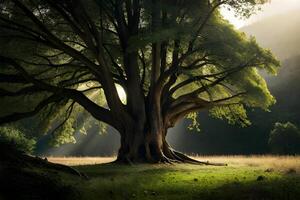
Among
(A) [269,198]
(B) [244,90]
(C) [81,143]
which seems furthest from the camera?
(C) [81,143]

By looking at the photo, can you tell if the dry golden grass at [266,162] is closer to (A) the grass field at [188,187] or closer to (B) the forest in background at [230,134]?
(A) the grass field at [188,187]

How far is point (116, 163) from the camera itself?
2284cm

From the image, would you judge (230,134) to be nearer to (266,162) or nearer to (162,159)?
(266,162)

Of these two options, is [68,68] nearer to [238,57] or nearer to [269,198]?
[238,57]

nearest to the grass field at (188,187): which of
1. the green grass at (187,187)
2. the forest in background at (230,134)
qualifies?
the green grass at (187,187)

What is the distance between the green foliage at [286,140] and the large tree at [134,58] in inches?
571

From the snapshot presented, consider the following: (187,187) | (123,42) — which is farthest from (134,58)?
(187,187)

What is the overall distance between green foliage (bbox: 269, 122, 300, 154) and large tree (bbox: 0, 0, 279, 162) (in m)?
14.5

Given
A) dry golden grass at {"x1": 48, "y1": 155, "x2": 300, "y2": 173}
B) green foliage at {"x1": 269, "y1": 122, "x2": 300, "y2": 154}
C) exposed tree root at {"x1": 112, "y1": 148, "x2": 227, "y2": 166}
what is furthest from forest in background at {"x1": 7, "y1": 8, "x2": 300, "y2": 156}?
exposed tree root at {"x1": 112, "y1": 148, "x2": 227, "y2": 166}

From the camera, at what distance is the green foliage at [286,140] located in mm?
39469

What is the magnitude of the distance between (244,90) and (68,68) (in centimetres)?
1027

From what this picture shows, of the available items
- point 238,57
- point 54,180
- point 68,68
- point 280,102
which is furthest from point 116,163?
point 280,102

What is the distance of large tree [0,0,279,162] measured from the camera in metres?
20.8

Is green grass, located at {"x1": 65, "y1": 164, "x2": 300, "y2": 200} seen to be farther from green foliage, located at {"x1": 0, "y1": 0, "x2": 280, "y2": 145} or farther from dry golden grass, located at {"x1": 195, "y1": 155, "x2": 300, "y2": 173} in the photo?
green foliage, located at {"x1": 0, "y1": 0, "x2": 280, "y2": 145}
